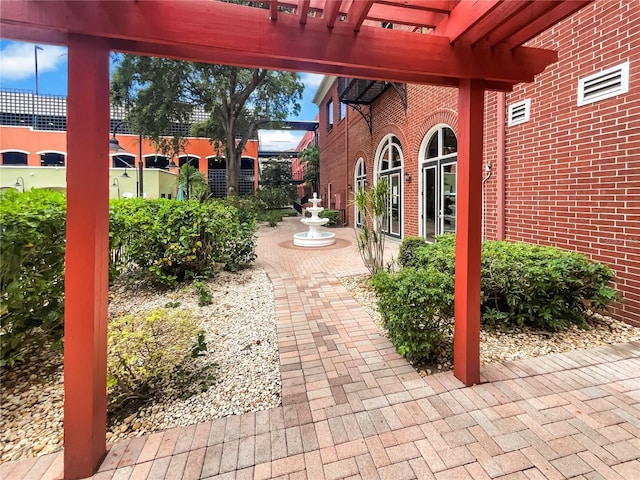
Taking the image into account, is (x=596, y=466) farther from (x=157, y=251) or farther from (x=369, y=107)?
(x=369, y=107)

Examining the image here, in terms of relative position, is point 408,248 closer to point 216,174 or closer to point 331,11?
point 331,11

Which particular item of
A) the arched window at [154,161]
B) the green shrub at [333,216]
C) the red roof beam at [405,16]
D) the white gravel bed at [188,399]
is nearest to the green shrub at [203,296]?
the white gravel bed at [188,399]

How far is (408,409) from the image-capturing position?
2.15 meters

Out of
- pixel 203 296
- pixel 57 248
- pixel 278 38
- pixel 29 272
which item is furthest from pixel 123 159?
pixel 278 38

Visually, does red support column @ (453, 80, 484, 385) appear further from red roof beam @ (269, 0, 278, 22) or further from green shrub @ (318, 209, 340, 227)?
green shrub @ (318, 209, 340, 227)

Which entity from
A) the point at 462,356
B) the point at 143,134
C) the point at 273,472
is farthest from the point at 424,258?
the point at 143,134

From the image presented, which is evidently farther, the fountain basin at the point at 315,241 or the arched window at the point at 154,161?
the arched window at the point at 154,161

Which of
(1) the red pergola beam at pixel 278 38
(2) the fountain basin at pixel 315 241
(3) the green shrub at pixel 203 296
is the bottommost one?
(3) the green shrub at pixel 203 296

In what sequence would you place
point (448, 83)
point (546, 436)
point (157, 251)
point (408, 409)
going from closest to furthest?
point (546, 436)
point (408, 409)
point (448, 83)
point (157, 251)

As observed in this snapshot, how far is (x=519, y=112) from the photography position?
15.7 ft

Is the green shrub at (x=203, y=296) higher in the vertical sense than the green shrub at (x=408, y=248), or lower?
lower

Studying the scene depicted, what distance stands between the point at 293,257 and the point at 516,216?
4.75 metres

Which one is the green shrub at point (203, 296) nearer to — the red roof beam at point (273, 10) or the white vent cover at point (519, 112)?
the red roof beam at point (273, 10)

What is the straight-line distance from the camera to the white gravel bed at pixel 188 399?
1971mm
